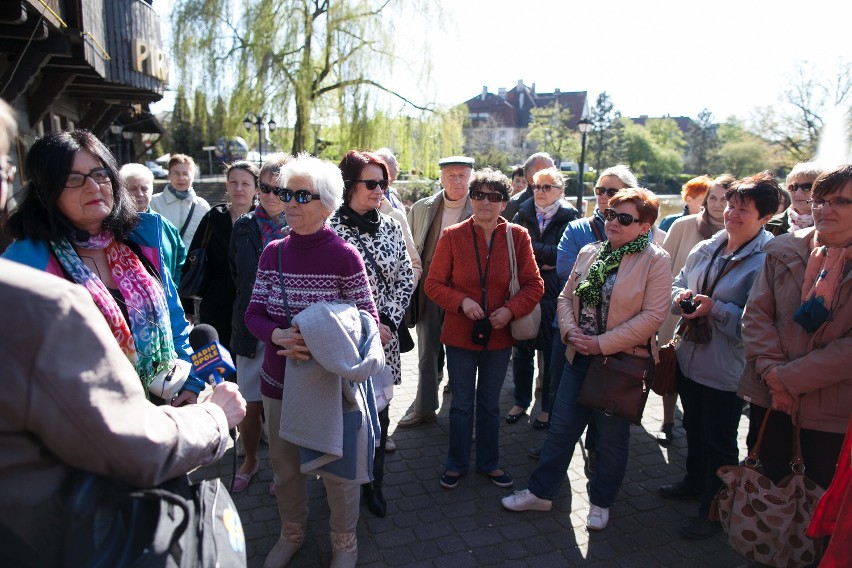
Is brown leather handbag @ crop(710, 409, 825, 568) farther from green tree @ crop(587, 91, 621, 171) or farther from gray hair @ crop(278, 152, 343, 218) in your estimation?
green tree @ crop(587, 91, 621, 171)

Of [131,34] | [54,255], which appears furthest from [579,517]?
[131,34]

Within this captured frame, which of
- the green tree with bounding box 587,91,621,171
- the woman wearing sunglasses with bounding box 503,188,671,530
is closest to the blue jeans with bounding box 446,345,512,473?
the woman wearing sunglasses with bounding box 503,188,671,530

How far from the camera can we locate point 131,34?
9.64 metres

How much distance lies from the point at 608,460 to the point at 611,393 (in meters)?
0.50

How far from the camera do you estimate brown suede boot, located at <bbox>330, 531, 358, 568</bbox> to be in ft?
9.36

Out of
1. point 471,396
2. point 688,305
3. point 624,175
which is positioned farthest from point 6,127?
point 624,175

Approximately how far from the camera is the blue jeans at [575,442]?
3.27 meters

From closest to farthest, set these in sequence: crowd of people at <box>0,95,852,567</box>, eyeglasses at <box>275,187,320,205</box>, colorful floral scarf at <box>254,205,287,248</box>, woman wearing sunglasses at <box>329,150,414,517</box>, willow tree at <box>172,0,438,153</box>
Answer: crowd of people at <box>0,95,852,567</box> → eyeglasses at <box>275,187,320,205</box> → woman wearing sunglasses at <box>329,150,414,517</box> → colorful floral scarf at <box>254,205,287,248</box> → willow tree at <box>172,0,438,153</box>

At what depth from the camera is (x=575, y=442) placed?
11.1 ft

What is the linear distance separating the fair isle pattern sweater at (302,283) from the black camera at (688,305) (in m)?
1.92

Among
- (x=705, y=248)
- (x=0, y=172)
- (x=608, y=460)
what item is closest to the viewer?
(x=0, y=172)

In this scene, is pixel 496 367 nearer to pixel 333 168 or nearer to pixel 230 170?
pixel 333 168

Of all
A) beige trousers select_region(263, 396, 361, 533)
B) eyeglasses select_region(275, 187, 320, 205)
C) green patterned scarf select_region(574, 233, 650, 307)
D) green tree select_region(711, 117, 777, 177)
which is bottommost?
beige trousers select_region(263, 396, 361, 533)

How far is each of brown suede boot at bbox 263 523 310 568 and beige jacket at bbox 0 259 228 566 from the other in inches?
76.8
